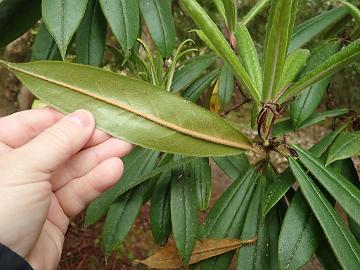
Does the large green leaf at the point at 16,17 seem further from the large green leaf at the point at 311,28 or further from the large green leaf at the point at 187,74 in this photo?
the large green leaf at the point at 311,28

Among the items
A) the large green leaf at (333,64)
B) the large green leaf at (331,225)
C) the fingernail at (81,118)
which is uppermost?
the large green leaf at (333,64)

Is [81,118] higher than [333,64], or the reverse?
[333,64]

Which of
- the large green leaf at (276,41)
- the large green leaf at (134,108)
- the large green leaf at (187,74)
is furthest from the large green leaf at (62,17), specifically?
the large green leaf at (187,74)

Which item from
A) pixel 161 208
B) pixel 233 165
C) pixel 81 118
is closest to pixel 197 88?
pixel 233 165

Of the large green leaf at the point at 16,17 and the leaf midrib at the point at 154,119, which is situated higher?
the large green leaf at the point at 16,17

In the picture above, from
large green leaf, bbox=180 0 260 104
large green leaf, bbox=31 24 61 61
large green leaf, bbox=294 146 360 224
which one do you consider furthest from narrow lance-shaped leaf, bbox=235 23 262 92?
large green leaf, bbox=31 24 61 61

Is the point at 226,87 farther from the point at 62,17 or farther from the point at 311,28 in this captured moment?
the point at 62,17

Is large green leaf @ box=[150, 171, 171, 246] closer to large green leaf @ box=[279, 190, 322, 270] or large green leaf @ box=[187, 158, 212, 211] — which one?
large green leaf @ box=[187, 158, 212, 211]
